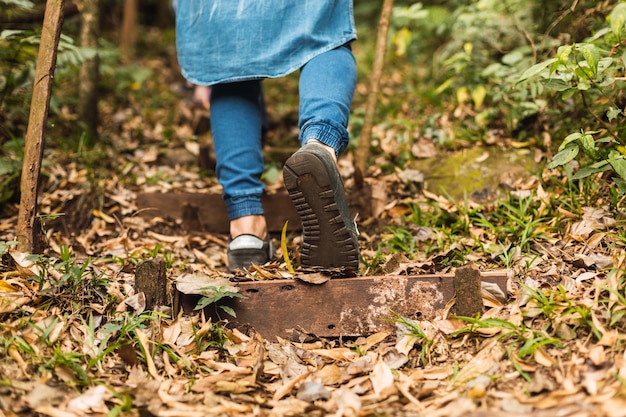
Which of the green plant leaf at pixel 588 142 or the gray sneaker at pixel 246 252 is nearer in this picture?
the green plant leaf at pixel 588 142

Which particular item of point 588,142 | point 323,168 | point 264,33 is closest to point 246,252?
point 323,168

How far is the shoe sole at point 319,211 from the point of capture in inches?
67.6

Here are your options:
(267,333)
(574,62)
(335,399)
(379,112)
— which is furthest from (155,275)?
(379,112)

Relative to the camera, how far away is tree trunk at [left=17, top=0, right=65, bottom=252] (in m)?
1.96

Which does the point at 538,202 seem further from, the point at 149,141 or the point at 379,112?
the point at 149,141

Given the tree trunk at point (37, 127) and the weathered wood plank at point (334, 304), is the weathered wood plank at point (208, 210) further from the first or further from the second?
the weathered wood plank at point (334, 304)

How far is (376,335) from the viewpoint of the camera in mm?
1775

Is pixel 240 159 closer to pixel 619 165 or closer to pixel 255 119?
pixel 255 119

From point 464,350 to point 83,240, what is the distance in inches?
70.9

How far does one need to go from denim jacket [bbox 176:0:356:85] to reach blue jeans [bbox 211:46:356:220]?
2.8 inches

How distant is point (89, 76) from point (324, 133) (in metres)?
2.21

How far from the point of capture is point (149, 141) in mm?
3688

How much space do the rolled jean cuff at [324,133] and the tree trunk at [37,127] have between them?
0.96 metres

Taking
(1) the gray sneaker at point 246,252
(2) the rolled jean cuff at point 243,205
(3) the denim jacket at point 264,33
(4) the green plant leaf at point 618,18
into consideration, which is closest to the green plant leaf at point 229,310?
(1) the gray sneaker at point 246,252
